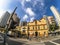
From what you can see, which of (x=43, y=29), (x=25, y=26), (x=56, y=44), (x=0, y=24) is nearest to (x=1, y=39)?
(x=56, y=44)

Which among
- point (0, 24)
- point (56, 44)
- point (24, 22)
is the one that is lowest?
point (56, 44)

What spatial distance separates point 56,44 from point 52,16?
22.2m

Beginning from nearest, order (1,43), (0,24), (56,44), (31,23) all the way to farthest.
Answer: (1,43), (56,44), (0,24), (31,23)

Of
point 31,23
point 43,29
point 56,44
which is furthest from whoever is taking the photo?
point 31,23

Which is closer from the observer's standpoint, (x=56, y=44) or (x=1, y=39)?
(x=1, y=39)

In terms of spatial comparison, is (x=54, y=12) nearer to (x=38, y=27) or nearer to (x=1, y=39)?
(x=38, y=27)

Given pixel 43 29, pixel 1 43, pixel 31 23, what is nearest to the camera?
pixel 1 43

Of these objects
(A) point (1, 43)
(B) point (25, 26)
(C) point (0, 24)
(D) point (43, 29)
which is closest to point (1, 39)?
(A) point (1, 43)

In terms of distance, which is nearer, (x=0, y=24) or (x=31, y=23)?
(x=0, y=24)

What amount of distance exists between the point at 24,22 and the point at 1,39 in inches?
897

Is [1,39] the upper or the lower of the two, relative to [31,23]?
lower

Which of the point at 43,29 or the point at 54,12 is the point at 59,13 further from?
the point at 43,29

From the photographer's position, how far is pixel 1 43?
984cm

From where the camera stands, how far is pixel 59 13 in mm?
30859
